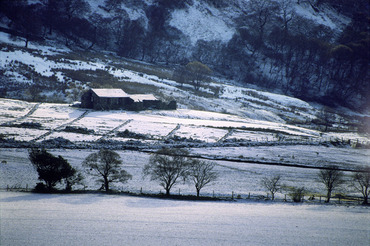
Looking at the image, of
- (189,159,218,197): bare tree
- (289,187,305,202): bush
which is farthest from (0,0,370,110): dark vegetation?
(289,187,305,202): bush

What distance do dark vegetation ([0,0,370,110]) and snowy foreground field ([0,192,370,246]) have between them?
277ft

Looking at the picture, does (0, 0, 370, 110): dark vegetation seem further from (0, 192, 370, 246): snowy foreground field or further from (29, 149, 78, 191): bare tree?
(0, 192, 370, 246): snowy foreground field

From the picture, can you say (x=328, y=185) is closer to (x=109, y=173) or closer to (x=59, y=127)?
(x=109, y=173)

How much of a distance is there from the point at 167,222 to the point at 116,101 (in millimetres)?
41686

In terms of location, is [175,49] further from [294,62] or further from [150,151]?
[150,151]

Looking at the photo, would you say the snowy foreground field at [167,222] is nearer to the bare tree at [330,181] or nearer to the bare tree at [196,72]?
the bare tree at [330,181]

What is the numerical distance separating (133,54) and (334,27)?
8641cm

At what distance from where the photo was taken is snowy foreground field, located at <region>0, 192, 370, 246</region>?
55.9ft

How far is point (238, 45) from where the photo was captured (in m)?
118

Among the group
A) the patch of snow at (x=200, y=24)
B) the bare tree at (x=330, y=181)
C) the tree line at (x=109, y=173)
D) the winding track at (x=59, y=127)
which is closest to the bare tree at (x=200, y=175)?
the tree line at (x=109, y=173)

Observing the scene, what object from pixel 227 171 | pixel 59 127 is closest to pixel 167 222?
pixel 227 171

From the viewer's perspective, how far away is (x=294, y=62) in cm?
11406

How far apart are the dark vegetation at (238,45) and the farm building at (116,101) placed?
1732 inches

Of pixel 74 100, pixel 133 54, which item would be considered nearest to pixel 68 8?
pixel 133 54
